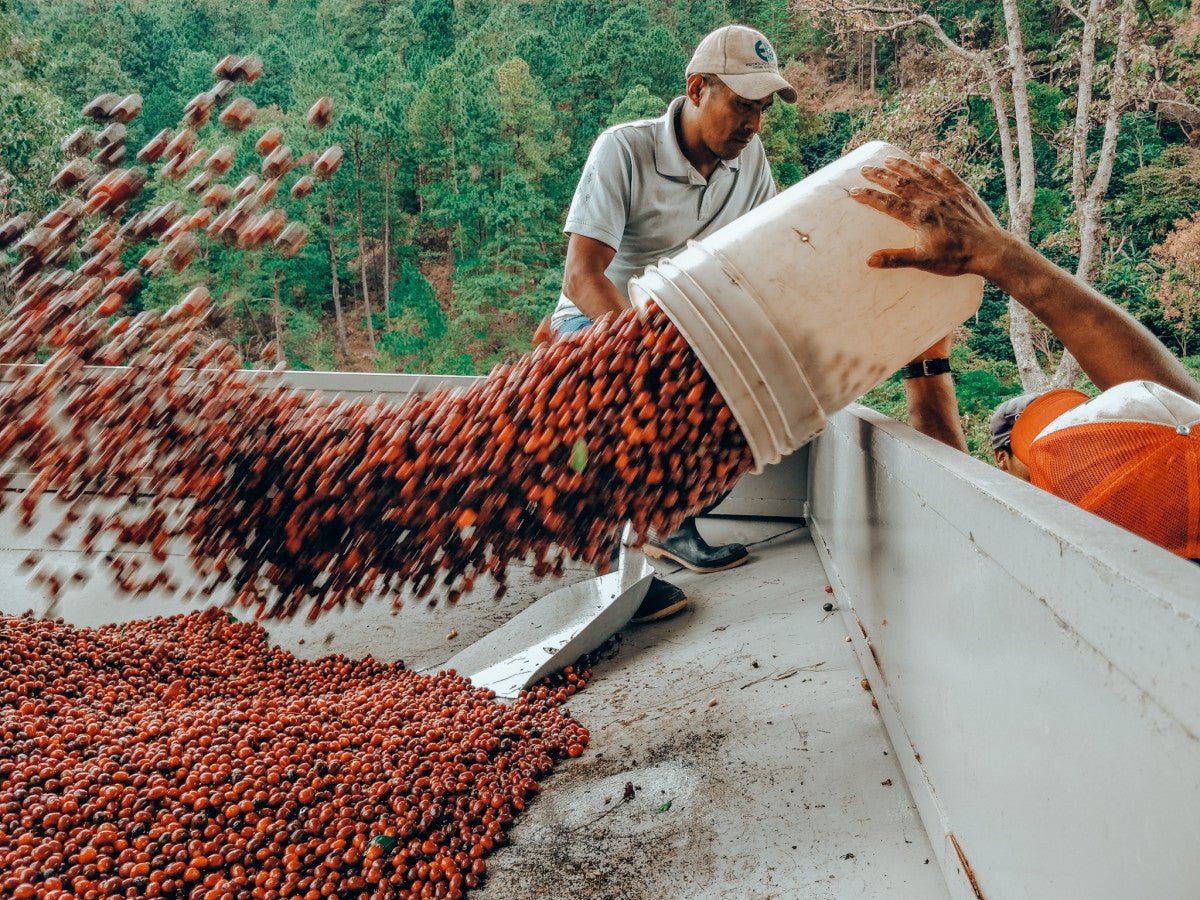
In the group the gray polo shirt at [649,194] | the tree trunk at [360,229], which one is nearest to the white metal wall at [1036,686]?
the gray polo shirt at [649,194]

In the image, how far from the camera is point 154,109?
1759 centimetres

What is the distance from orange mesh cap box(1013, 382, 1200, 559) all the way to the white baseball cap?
1422 mm

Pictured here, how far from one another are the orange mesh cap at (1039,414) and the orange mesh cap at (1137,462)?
0.36 m

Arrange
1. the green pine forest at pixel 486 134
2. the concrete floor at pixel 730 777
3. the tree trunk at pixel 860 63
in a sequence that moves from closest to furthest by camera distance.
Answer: the concrete floor at pixel 730 777 → the green pine forest at pixel 486 134 → the tree trunk at pixel 860 63

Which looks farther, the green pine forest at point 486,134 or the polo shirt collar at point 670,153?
the green pine forest at point 486,134

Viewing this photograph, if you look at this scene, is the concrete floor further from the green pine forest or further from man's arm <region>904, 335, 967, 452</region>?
the green pine forest

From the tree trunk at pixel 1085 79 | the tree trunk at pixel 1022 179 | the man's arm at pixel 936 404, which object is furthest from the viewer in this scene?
the tree trunk at pixel 1022 179

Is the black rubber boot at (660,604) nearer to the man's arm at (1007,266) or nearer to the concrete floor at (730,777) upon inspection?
the concrete floor at (730,777)

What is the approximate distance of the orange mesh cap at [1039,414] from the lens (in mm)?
1507

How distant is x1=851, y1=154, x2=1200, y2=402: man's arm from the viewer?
1.36 m

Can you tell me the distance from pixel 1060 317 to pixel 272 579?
4.88 feet

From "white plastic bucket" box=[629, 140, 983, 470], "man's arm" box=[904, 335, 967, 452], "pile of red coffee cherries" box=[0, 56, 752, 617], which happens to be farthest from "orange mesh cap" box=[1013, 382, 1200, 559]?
"man's arm" box=[904, 335, 967, 452]

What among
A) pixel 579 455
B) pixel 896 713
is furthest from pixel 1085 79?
pixel 579 455

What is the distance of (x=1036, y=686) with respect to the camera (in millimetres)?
799
